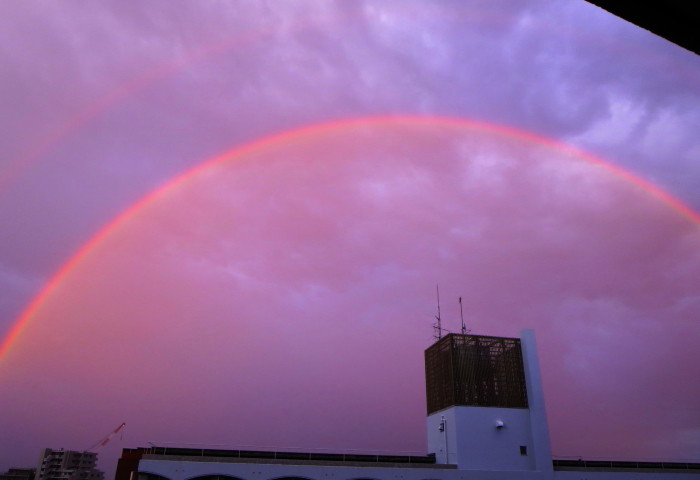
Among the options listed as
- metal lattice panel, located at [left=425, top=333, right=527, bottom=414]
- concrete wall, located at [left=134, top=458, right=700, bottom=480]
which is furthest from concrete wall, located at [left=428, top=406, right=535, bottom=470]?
concrete wall, located at [left=134, top=458, right=700, bottom=480]

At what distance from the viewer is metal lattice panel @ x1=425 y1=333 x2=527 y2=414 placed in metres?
46.0

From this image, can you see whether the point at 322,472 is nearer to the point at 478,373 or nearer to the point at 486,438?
the point at 486,438

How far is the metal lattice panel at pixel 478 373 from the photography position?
46000 mm

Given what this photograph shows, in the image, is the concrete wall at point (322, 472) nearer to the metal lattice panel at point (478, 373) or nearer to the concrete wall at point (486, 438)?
the concrete wall at point (486, 438)

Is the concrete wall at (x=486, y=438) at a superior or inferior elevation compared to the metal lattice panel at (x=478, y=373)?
inferior

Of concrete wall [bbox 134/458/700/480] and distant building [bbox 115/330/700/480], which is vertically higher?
distant building [bbox 115/330/700/480]

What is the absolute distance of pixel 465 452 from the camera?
43344mm

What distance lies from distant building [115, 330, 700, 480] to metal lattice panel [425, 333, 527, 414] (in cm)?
9

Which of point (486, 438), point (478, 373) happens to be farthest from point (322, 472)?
point (478, 373)

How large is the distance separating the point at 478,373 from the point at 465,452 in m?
7.09

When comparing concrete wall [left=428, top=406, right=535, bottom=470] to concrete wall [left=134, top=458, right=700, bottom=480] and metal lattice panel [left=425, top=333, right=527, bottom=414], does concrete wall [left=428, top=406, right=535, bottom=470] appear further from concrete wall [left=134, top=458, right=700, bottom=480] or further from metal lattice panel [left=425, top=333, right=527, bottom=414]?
concrete wall [left=134, top=458, right=700, bottom=480]

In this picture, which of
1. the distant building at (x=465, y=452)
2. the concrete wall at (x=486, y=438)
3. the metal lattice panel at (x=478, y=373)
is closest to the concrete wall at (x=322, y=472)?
the distant building at (x=465, y=452)

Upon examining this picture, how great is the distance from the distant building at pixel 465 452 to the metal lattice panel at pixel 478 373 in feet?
0.29

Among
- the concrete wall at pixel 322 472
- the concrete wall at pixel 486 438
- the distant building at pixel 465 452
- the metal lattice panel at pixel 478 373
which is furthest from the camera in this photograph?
the metal lattice panel at pixel 478 373
